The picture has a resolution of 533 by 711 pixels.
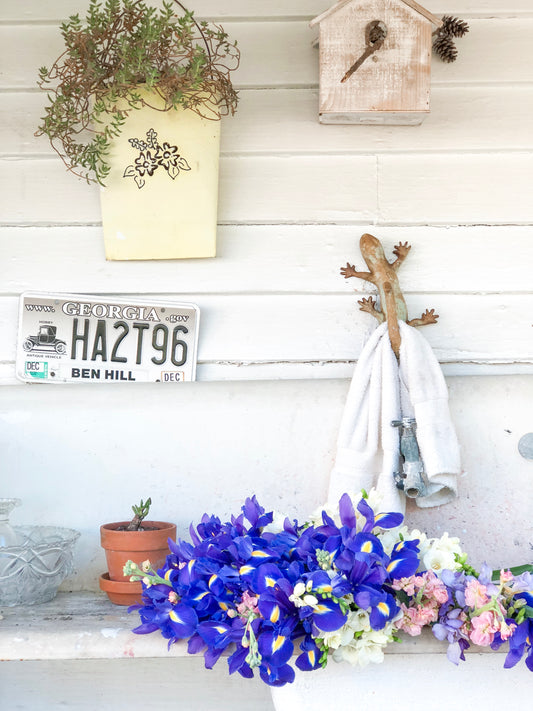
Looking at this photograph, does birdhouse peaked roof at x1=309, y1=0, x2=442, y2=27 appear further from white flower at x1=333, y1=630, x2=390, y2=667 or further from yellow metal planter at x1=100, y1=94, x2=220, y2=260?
white flower at x1=333, y1=630, x2=390, y2=667

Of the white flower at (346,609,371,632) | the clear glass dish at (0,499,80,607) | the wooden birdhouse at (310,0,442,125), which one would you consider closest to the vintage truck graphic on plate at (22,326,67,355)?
the clear glass dish at (0,499,80,607)

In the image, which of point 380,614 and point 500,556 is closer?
point 380,614

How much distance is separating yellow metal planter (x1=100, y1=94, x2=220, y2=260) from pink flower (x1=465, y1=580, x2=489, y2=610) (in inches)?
32.7

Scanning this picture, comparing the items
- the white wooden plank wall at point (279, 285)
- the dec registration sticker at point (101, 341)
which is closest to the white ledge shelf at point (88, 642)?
the white wooden plank wall at point (279, 285)

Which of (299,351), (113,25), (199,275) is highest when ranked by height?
(113,25)

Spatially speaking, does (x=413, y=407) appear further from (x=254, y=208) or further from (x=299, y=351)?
(x=254, y=208)

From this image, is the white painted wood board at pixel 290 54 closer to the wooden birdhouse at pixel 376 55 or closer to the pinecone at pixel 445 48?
the pinecone at pixel 445 48

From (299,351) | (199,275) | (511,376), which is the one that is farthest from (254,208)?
(511,376)

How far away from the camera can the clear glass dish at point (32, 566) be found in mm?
1474

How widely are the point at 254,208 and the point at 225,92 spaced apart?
25 centimetres

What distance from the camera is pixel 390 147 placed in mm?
1733

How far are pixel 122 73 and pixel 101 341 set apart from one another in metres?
0.53

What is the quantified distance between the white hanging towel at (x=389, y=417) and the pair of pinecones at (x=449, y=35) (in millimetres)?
584

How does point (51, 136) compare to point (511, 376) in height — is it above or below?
above
